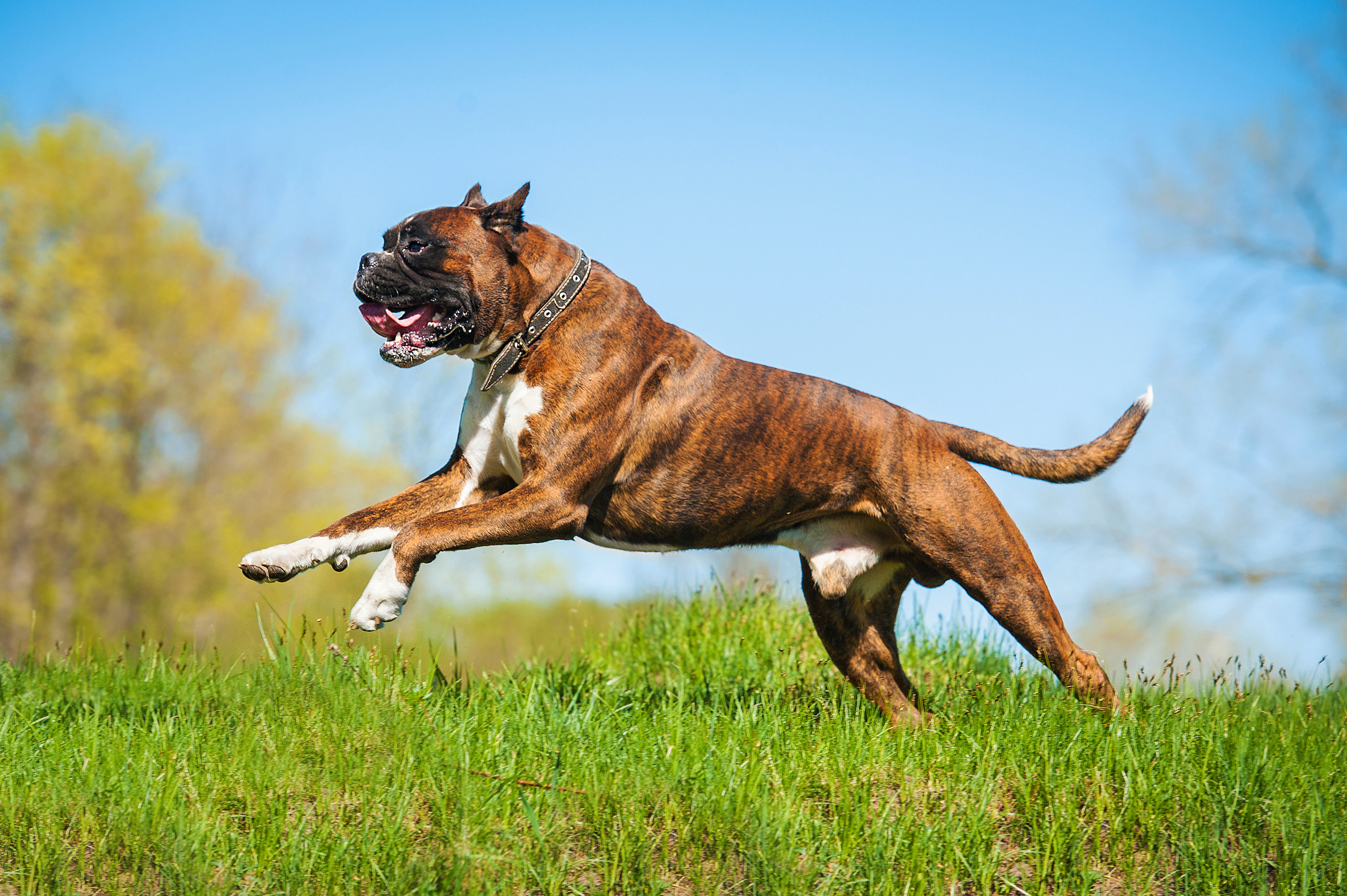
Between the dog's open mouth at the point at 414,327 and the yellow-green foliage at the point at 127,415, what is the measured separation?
1363 centimetres

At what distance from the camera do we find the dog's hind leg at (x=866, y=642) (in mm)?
5367

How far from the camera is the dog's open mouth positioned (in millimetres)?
4656

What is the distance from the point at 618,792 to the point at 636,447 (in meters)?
1.51

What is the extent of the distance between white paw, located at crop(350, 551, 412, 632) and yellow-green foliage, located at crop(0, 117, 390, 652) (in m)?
14.0

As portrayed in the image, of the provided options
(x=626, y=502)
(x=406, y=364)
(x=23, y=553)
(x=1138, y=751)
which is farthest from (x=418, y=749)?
(x=23, y=553)

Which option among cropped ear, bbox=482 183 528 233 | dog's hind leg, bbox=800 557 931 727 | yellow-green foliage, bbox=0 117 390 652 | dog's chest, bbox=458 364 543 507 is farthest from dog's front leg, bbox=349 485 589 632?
yellow-green foliage, bbox=0 117 390 652

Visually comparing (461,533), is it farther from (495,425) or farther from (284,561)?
(284,561)

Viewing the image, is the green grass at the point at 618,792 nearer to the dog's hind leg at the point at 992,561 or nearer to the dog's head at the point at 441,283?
the dog's hind leg at the point at 992,561

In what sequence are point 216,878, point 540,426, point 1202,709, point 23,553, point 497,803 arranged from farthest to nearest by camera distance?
point 23,553
point 1202,709
point 540,426
point 497,803
point 216,878

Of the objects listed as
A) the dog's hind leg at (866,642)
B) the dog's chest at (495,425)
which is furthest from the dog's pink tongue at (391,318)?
the dog's hind leg at (866,642)

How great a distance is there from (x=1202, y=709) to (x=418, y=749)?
3690 millimetres

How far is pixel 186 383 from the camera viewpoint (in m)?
18.5

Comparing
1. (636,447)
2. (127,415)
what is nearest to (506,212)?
(636,447)

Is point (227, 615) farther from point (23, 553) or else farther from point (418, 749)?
point (418, 749)
